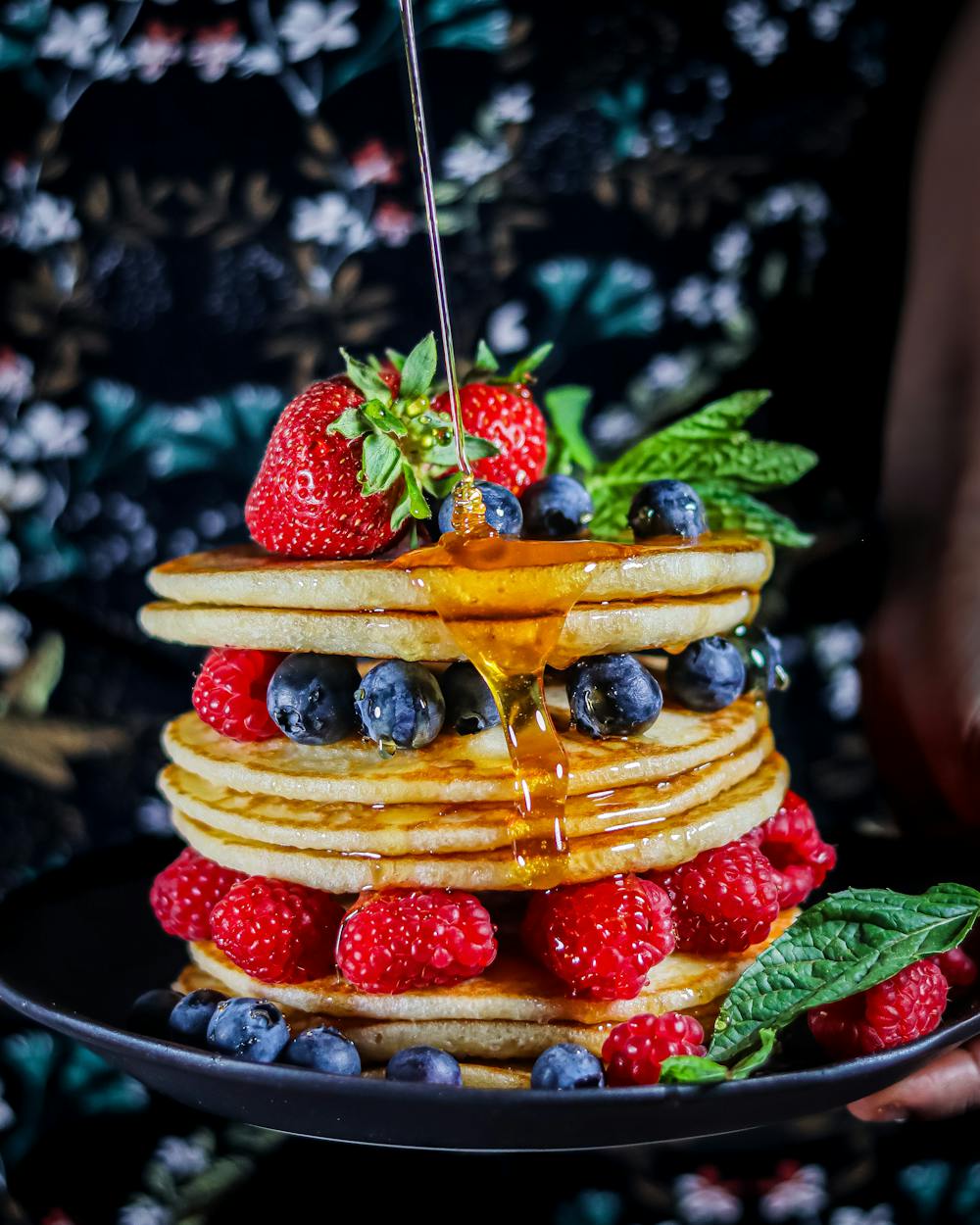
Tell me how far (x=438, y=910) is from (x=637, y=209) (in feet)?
5.14

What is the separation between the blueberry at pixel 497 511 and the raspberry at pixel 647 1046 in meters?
0.56

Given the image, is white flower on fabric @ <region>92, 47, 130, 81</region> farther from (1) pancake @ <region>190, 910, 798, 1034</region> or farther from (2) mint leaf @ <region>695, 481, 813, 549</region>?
(1) pancake @ <region>190, 910, 798, 1034</region>

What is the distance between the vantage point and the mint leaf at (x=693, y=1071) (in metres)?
0.99

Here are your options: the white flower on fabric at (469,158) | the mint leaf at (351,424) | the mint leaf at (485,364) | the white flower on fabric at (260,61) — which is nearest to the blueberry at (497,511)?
the mint leaf at (351,424)

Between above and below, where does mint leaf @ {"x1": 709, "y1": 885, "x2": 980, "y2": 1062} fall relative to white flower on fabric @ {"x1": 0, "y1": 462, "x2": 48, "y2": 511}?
below

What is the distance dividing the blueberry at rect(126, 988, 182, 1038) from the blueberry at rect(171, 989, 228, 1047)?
0.12 feet

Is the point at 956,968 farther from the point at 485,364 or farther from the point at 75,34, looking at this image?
the point at 75,34

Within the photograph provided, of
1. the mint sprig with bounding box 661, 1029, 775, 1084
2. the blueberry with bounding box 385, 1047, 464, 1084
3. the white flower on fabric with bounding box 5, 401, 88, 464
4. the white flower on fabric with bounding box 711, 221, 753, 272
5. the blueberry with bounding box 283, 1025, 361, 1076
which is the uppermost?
the white flower on fabric with bounding box 711, 221, 753, 272

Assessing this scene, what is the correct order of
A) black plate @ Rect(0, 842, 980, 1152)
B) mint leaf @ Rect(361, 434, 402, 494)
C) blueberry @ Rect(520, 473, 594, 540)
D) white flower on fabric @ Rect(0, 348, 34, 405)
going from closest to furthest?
black plate @ Rect(0, 842, 980, 1152), mint leaf @ Rect(361, 434, 402, 494), blueberry @ Rect(520, 473, 594, 540), white flower on fabric @ Rect(0, 348, 34, 405)

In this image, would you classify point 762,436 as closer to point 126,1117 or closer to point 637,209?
point 637,209

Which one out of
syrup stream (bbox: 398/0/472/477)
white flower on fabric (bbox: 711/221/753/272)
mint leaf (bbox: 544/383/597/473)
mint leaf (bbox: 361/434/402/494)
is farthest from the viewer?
white flower on fabric (bbox: 711/221/753/272)

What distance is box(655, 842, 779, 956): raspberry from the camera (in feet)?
4.35

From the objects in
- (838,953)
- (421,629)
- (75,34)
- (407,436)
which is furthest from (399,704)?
(75,34)

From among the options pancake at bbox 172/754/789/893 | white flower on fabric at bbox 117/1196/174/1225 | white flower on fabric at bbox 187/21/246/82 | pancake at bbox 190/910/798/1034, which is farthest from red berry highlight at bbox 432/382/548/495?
white flower on fabric at bbox 117/1196/174/1225
